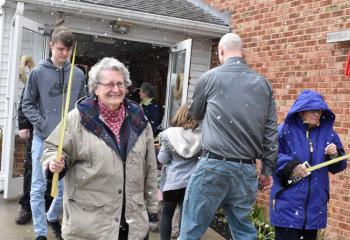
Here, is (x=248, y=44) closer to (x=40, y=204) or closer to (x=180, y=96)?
(x=180, y=96)

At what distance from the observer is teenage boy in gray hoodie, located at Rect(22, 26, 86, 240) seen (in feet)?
15.6

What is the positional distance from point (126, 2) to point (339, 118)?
13.3 feet

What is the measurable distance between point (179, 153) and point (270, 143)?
1.21 metres

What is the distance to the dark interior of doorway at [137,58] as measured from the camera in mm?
12008

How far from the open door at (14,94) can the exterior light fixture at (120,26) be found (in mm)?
1317

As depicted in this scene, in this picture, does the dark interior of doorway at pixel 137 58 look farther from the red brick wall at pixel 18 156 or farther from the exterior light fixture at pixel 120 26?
the red brick wall at pixel 18 156

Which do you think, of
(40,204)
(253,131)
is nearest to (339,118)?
(253,131)

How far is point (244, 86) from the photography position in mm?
3740

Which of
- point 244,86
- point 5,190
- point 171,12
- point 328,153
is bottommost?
point 5,190

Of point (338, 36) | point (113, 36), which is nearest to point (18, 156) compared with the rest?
point (113, 36)

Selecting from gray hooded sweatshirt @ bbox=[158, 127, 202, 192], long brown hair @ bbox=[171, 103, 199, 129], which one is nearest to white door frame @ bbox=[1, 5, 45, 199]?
gray hooded sweatshirt @ bbox=[158, 127, 202, 192]

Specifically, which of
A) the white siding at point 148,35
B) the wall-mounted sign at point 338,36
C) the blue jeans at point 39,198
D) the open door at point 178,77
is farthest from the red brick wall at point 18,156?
the wall-mounted sign at point 338,36

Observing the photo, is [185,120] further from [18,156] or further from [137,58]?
[137,58]

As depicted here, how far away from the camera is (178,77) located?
848 centimetres
